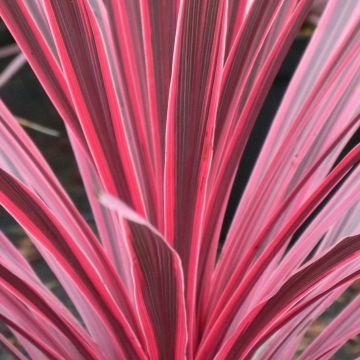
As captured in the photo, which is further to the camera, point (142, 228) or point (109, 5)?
point (109, 5)

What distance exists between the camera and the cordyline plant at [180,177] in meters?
0.40

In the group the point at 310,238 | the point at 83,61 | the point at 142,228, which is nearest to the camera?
the point at 142,228

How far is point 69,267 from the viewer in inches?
17.8

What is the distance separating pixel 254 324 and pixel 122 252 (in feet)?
0.68

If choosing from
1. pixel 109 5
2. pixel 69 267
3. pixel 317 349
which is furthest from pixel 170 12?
pixel 317 349

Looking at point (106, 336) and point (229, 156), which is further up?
point (229, 156)

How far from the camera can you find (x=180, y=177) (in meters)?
0.42

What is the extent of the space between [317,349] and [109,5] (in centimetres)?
38

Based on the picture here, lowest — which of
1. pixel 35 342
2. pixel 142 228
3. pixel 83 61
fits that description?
pixel 35 342

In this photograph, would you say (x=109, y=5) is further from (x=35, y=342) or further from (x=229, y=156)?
(x=35, y=342)

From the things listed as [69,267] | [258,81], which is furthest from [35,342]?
[258,81]

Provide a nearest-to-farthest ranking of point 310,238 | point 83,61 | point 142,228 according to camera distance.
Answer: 1. point 142,228
2. point 83,61
3. point 310,238

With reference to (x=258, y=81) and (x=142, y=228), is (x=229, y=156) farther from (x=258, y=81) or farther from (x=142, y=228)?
(x=142, y=228)

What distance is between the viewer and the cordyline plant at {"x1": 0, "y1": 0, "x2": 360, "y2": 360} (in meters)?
0.40
